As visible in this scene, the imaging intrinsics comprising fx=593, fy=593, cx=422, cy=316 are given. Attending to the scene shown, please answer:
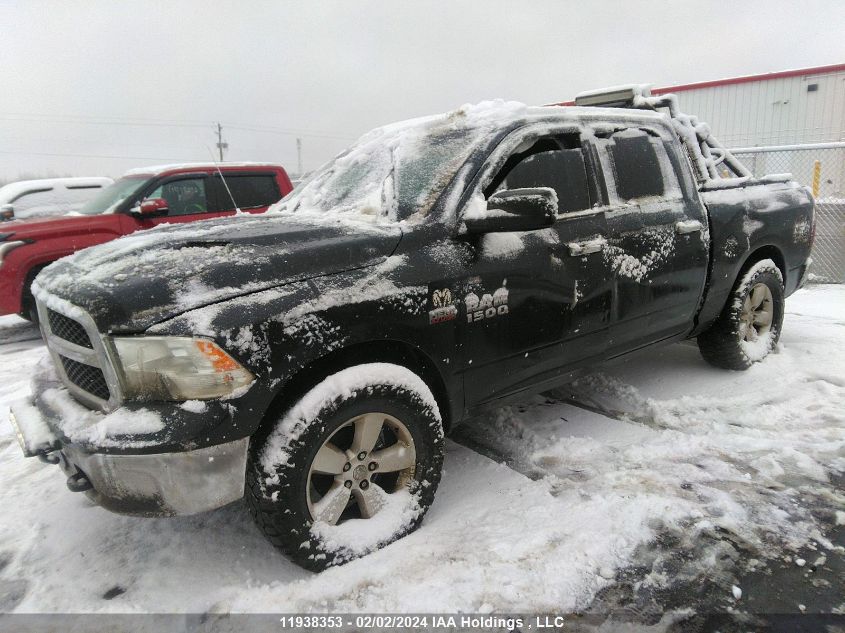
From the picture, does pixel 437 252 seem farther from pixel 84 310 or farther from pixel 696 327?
→ pixel 696 327

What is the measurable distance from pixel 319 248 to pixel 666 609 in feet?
6.15

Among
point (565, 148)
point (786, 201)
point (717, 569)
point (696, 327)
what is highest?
point (565, 148)

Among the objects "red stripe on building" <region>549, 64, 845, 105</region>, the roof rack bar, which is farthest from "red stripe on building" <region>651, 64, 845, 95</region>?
the roof rack bar

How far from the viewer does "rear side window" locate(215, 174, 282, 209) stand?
755 centimetres

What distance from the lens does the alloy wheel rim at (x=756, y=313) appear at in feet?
14.6

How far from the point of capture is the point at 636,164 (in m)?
3.59

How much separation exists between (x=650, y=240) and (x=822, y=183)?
12818mm

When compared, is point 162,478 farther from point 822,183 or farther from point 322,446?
point 822,183

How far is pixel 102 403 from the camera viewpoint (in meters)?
2.26

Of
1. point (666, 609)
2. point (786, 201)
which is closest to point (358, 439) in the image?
point (666, 609)

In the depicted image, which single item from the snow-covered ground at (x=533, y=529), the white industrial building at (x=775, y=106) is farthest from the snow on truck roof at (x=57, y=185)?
the white industrial building at (x=775, y=106)

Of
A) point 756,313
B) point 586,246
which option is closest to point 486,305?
point 586,246

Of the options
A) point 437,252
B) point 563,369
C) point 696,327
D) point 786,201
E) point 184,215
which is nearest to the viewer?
point 437,252

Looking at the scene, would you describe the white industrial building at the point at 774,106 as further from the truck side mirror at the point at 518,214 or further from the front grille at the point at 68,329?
the front grille at the point at 68,329
